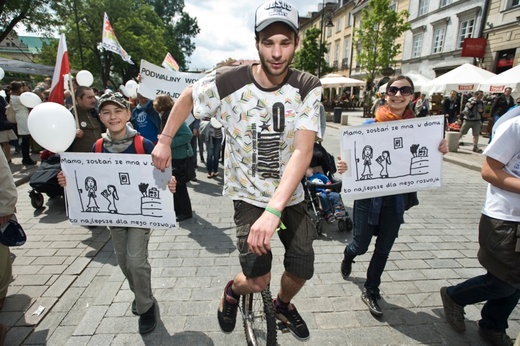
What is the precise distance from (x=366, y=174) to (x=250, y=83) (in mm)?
1509

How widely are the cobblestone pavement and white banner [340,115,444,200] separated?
47.5 inches

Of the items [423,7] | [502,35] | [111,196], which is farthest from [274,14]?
[423,7]

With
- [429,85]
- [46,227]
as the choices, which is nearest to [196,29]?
[429,85]

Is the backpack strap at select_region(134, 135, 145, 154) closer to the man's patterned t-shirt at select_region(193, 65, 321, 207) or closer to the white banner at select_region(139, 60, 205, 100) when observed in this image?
the man's patterned t-shirt at select_region(193, 65, 321, 207)

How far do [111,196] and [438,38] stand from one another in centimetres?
3055

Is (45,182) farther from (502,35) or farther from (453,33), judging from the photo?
(453,33)

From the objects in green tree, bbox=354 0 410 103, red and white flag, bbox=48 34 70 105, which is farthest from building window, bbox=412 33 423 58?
red and white flag, bbox=48 34 70 105

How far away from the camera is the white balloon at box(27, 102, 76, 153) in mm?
2723

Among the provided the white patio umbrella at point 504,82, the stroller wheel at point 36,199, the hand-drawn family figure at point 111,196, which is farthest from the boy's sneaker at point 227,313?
the white patio umbrella at point 504,82

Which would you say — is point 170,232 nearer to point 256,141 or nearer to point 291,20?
point 256,141

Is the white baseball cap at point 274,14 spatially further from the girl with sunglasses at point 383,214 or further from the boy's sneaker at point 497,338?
the boy's sneaker at point 497,338

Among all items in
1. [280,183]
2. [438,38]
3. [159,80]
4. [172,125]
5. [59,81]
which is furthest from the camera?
[438,38]

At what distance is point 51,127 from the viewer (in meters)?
2.73

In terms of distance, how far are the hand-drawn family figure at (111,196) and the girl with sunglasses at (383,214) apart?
2.10 meters
